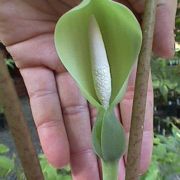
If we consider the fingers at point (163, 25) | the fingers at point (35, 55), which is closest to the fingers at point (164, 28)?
the fingers at point (163, 25)

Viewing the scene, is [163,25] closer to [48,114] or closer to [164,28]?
[164,28]

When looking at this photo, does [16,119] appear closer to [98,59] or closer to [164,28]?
[98,59]

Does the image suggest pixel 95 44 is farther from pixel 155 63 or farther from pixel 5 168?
pixel 155 63

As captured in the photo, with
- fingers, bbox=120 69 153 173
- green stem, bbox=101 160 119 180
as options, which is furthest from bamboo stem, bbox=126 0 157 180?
fingers, bbox=120 69 153 173

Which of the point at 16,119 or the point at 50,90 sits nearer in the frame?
the point at 16,119

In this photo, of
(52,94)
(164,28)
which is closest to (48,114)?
(52,94)

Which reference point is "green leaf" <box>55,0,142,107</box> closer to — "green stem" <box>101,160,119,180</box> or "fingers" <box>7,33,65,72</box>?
"green stem" <box>101,160,119,180</box>

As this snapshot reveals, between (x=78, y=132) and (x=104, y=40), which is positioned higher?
(x=104, y=40)
